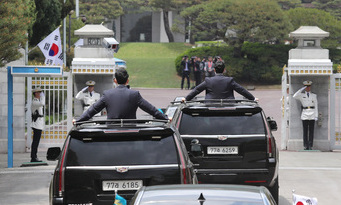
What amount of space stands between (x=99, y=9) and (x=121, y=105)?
218 ft

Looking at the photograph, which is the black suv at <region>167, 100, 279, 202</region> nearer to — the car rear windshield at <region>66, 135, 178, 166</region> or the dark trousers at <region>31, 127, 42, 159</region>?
the car rear windshield at <region>66, 135, 178, 166</region>

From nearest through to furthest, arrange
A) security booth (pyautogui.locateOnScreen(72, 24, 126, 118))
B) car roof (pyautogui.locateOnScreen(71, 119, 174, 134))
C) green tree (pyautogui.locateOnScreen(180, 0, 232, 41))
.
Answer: car roof (pyautogui.locateOnScreen(71, 119, 174, 134)), security booth (pyautogui.locateOnScreen(72, 24, 126, 118)), green tree (pyautogui.locateOnScreen(180, 0, 232, 41))

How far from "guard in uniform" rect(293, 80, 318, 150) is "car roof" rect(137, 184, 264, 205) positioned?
14.4 metres

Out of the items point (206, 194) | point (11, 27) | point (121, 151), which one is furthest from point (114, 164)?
point (11, 27)

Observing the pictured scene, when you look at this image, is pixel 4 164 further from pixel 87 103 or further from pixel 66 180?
pixel 66 180

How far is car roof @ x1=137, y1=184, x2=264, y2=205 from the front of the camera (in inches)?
216

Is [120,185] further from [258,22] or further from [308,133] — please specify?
[258,22]

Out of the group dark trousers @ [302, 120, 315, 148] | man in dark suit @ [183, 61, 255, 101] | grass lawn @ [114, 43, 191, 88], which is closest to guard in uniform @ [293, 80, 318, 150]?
dark trousers @ [302, 120, 315, 148]

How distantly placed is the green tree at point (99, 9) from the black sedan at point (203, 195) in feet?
218

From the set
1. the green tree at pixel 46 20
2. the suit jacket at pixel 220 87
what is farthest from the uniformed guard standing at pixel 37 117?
the green tree at pixel 46 20

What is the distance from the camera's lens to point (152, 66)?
56.0 m

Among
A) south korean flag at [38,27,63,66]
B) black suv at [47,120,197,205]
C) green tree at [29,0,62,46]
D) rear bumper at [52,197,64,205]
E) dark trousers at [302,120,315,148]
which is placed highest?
green tree at [29,0,62,46]

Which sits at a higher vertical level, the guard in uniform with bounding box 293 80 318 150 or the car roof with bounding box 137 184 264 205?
the car roof with bounding box 137 184 264 205

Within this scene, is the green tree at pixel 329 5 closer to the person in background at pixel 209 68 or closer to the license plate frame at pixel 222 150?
the person in background at pixel 209 68
